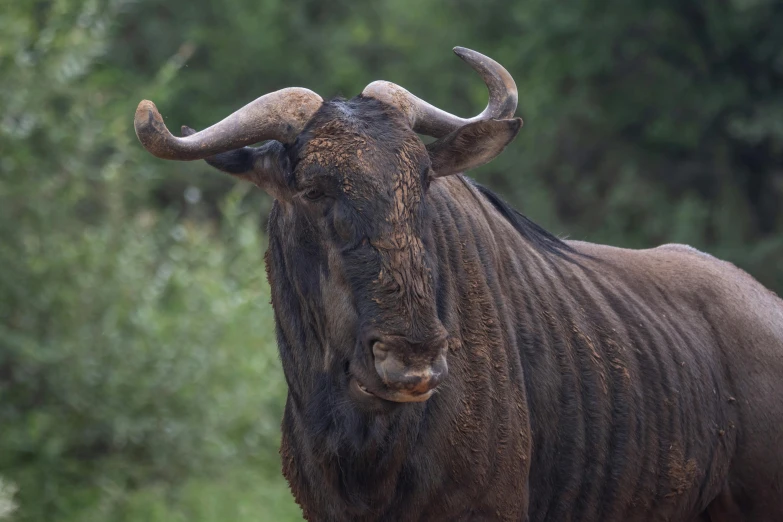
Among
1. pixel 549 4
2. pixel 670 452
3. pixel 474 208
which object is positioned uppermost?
pixel 549 4

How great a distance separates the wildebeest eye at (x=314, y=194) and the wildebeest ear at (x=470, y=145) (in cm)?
59

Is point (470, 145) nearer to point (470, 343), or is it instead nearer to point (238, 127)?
point (470, 343)

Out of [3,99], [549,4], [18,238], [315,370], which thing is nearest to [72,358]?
[18,238]

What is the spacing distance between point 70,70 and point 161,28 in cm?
1926

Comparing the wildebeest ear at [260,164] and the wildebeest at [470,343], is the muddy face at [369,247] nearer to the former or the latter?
the wildebeest at [470,343]

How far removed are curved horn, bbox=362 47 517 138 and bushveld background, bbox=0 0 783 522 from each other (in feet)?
2.80

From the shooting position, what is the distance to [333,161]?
15.4 feet

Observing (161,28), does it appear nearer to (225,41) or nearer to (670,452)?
(225,41)

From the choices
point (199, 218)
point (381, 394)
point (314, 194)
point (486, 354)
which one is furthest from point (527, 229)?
point (199, 218)

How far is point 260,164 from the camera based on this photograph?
5.10 metres

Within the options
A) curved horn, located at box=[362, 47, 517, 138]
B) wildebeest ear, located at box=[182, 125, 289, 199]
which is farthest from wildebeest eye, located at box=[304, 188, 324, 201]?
curved horn, located at box=[362, 47, 517, 138]

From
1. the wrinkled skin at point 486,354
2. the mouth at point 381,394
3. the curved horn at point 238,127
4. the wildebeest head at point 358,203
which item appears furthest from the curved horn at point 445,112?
the mouth at point 381,394

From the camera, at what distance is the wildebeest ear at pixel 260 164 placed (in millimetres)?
5035

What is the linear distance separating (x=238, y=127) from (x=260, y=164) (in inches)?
10.6
